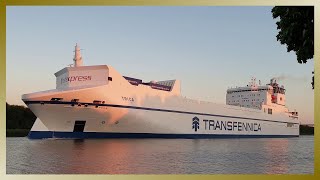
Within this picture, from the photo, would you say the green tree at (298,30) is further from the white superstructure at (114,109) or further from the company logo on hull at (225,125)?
the company logo on hull at (225,125)

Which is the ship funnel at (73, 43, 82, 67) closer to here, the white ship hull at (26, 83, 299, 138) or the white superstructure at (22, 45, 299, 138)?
the white superstructure at (22, 45, 299, 138)

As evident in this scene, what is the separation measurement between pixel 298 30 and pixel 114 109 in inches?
925

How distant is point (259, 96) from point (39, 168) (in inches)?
1903

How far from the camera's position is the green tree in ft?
30.8

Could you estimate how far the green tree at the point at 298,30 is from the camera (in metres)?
9.38

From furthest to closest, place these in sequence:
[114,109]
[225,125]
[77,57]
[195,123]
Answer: [225,125], [195,123], [77,57], [114,109]

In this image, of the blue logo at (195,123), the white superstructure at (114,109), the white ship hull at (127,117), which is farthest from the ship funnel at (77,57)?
the blue logo at (195,123)

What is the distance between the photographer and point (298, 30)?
9.68 m

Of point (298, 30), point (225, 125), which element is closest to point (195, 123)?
point (225, 125)

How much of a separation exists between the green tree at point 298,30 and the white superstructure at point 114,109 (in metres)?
22.1

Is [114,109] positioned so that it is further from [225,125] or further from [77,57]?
[225,125]

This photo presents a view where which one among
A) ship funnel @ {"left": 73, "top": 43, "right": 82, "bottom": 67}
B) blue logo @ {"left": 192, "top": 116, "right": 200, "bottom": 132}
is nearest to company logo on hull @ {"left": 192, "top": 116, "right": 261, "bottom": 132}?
blue logo @ {"left": 192, "top": 116, "right": 200, "bottom": 132}

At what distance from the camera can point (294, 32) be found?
9.70 meters

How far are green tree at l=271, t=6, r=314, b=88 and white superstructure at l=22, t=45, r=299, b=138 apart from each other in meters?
22.1
